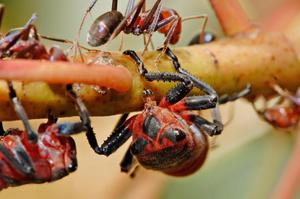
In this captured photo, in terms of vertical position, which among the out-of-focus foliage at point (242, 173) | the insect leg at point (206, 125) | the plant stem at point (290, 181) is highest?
the insect leg at point (206, 125)

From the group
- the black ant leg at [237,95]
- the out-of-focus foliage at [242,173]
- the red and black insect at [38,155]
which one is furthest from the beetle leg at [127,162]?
the out-of-focus foliage at [242,173]

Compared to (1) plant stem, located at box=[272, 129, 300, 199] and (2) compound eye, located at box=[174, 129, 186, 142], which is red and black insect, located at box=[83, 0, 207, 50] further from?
(1) plant stem, located at box=[272, 129, 300, 199]

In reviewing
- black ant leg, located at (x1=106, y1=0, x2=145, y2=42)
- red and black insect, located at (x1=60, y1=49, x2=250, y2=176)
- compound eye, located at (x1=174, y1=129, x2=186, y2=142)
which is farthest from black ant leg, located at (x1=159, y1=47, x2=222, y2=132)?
black ant leg, located at (x1=106, y1=0, x2=145, y2=42)

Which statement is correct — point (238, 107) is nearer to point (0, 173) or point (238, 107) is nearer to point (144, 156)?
point (144, 156)

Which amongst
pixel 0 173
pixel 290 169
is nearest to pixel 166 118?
pixel 0 173

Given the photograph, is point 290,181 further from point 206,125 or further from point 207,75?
point 207,75

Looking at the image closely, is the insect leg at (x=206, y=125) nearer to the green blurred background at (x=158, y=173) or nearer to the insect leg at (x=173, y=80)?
the insect leg at (x=173, y=80)

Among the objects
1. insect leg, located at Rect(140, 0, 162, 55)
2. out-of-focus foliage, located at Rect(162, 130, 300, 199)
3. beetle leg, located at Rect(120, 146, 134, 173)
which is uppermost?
insect leg, located at Rect(140, 0, 162, 55)
